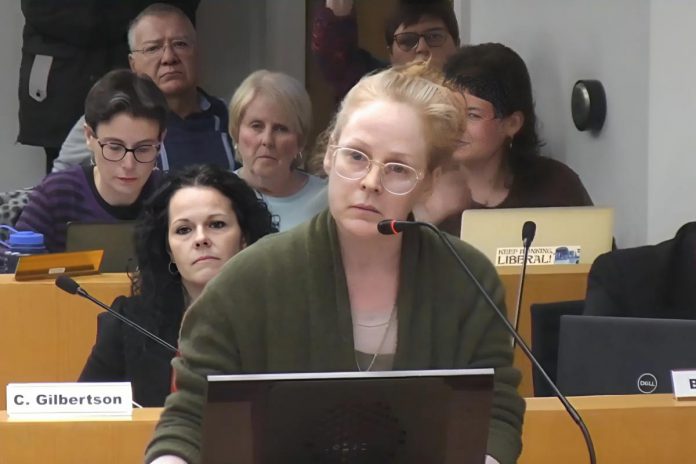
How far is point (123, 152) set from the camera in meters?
3.98

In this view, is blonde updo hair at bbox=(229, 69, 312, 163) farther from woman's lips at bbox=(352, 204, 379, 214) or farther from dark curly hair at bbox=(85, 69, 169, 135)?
woman's lips at bbox=(352, 204, 379, 214)

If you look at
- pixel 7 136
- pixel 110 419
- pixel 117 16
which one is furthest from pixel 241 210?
pixel 7 136

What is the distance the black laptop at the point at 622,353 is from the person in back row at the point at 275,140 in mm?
1660

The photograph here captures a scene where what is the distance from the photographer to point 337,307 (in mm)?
2012

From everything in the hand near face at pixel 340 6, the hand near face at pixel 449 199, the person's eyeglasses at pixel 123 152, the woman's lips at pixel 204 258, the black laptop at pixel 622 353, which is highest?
the hand near face at pixel 340 6

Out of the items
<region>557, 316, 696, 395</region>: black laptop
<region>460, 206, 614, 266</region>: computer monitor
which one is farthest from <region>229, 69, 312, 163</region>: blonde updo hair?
<region>557, 316, 696, 395</region>: black laptop

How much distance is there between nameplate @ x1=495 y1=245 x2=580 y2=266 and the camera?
3.41 meters

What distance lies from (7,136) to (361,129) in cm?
433

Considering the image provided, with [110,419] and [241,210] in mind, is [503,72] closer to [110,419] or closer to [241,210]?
[241,210]

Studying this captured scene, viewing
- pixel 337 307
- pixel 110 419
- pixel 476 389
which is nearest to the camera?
pixel 476 389

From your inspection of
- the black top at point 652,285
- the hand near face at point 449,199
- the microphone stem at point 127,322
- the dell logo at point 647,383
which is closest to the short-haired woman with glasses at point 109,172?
the hand near face at point 449,199

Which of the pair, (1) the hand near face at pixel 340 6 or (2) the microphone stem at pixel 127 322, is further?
(1) the hand near face at pixel 340 6

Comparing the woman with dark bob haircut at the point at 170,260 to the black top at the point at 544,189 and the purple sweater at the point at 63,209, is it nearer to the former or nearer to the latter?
the purple sweater at the point at 63,209

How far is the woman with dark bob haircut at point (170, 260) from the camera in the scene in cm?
295
